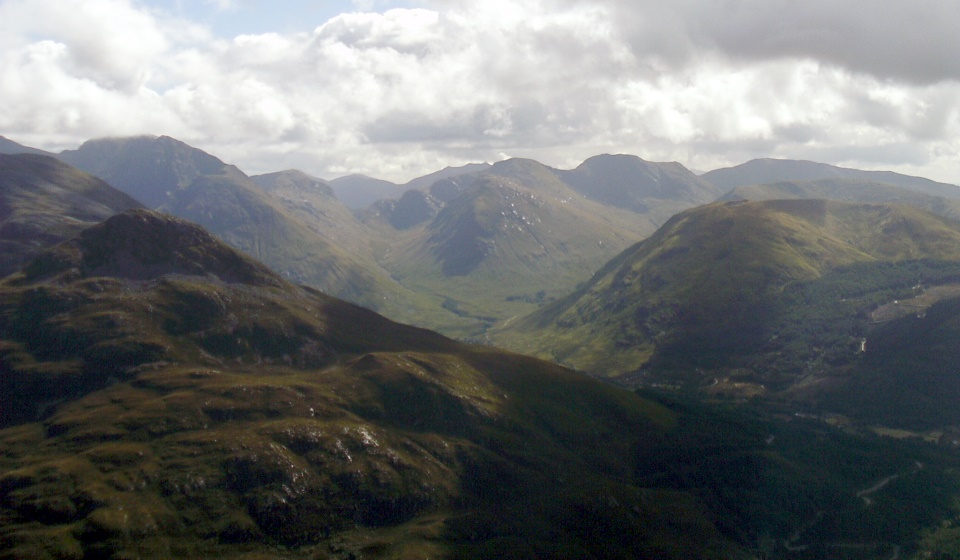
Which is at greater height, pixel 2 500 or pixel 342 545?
pixel 2 500

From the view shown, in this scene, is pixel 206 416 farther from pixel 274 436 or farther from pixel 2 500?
pixel 2 500

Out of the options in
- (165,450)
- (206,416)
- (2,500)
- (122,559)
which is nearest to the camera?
(122,559)

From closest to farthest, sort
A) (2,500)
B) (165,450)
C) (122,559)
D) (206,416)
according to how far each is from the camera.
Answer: (122,559), (2,500), (165,450), (206,416)

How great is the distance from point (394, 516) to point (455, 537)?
20.8 metres

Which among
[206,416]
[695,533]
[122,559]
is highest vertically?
[206,416]

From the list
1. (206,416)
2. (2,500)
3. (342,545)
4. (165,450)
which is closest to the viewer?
(2,500)

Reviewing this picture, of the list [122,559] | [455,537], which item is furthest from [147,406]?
[455,537]

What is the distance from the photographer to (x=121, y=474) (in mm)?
167375

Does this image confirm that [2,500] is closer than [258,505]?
Yes

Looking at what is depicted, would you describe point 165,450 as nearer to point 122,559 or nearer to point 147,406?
point 147,406

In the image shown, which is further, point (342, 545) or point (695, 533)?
point (695, 533)

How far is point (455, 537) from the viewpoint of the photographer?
171 m

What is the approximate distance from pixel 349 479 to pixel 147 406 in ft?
207

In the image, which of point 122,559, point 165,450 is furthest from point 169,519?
point 165,450
